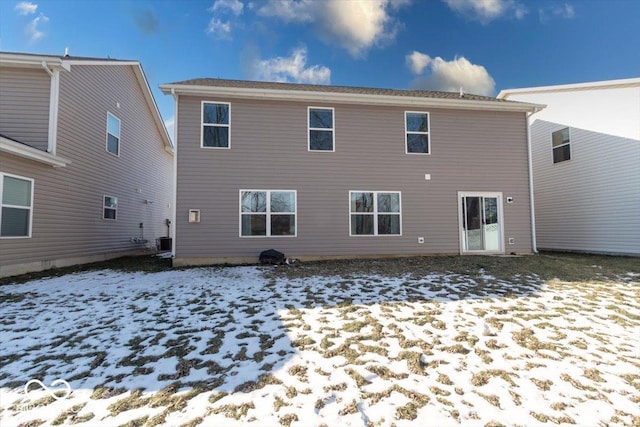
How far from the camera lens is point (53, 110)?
8359 millimetres

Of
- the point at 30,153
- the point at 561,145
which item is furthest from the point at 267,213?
the point at 561,145

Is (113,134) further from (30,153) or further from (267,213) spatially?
(267,213)

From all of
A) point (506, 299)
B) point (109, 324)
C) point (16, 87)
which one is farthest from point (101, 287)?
point (506, 299)

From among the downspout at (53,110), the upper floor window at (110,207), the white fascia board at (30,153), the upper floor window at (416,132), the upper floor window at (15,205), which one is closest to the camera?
the white fascia board at (30,153)

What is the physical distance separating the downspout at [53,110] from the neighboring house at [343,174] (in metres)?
2.74

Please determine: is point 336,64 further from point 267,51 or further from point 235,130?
point 235,130

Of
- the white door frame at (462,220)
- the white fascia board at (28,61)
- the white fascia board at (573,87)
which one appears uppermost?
the white fascia board at (573,87)

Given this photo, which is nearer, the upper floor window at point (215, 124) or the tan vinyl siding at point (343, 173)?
the tan vinyl siding at point (343, 173)

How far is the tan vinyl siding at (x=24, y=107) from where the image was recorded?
26.6ft

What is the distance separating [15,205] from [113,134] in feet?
16.3

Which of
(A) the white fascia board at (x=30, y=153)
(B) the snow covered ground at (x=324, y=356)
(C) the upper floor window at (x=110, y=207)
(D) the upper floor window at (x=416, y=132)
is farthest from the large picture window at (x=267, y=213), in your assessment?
(C) the upper floor window at (x=110, y=207)

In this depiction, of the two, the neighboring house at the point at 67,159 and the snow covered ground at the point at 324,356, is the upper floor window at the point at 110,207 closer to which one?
the neighboring house at the point at 67,159

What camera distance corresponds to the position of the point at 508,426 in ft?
8.22

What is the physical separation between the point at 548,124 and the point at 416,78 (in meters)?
6.30
